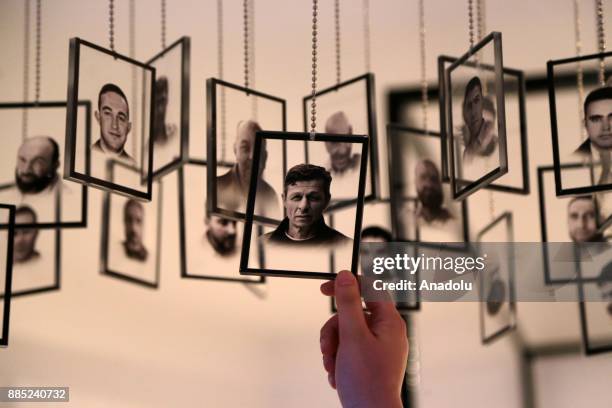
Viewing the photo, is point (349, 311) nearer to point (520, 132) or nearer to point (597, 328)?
point (520, 132)

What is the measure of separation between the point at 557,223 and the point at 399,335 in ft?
4.51

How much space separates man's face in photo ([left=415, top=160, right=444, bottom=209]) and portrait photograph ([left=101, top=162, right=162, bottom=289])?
2.39 ft

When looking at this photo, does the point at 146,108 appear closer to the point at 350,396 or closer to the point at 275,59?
the point at 350,396

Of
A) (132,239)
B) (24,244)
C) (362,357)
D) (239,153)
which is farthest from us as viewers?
(132,239)

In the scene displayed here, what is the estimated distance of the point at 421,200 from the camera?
2141 mm

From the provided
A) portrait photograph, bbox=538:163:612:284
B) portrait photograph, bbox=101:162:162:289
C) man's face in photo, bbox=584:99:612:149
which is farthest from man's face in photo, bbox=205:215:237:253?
man's face in photo, bbox=584:99:612:149

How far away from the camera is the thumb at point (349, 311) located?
1053 mm

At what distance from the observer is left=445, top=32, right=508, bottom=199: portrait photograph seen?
1292 millimetres

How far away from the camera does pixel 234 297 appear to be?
247 centimetres

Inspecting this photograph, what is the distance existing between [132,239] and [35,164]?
0.48 m

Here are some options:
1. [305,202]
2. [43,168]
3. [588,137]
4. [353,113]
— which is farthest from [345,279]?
[43,168]

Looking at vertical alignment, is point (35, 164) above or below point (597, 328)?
above

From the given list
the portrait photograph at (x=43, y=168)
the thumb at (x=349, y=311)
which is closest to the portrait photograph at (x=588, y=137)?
the thumb at (x=349, y=311)

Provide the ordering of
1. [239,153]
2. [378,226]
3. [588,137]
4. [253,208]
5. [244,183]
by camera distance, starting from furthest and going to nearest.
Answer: [378,226], [239,153], [244,183], [588,137], [253,208]
